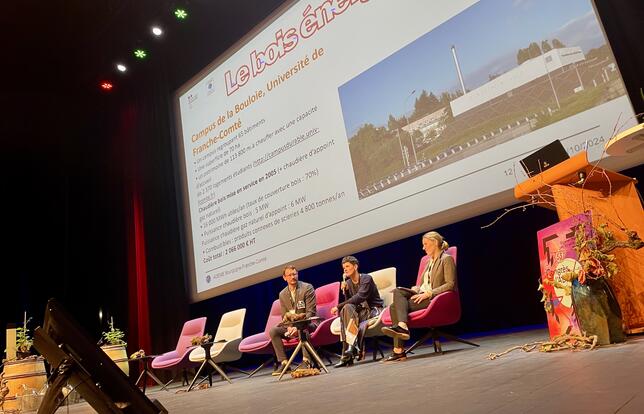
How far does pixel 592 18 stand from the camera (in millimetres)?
3348

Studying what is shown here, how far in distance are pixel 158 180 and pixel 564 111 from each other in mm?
5736

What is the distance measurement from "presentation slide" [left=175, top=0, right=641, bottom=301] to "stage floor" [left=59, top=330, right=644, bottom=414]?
1.60 meters

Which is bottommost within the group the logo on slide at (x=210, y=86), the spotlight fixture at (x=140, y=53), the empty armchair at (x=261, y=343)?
the empty armchair at (x=261, y=343)

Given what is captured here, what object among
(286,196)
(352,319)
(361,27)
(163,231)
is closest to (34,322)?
(163,231)

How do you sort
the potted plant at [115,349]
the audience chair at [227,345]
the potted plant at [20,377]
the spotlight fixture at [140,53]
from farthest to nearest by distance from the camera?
the spotlight fixture at [140,53]
the potted plant at [115,349]
the audience chair at [227,345]
the potted plant at [20,377]

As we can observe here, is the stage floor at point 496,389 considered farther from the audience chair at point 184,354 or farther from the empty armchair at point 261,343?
the audience chair at point 184,354

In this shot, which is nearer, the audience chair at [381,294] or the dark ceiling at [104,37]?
the audience chair at [381,294]

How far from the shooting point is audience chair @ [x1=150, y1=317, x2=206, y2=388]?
17.9ft

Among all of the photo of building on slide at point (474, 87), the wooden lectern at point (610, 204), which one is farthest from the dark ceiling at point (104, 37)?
the wooden lectern at point (610, 204)

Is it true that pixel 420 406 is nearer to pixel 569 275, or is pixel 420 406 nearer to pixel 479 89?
pixel 569 275

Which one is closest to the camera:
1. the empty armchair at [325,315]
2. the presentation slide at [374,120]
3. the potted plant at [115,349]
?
the presentation slide at [374,120]

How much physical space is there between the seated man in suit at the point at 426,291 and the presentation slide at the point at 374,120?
37 centimetres

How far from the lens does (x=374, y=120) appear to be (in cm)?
475

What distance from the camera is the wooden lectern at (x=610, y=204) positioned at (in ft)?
8.75
